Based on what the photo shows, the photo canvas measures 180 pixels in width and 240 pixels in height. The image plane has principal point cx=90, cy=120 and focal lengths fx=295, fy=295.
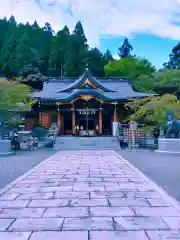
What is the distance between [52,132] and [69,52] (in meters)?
25.7

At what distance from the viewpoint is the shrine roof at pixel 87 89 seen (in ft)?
77.2

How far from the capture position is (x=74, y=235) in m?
3.24

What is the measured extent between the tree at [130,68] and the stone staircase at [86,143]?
62.1ft

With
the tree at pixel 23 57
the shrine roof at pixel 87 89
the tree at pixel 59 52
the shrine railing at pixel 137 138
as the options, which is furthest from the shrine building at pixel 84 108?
the tree at pixel 59 52

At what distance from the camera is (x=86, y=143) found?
20.5 meters

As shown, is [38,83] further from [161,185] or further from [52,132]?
[161,185]

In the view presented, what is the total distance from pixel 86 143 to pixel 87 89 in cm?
597

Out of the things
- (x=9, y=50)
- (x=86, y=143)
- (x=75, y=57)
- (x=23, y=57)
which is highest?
(x=9, y=50)

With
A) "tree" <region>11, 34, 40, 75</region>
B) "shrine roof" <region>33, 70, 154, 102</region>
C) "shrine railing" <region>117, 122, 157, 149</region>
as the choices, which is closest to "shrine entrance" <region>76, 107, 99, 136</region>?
"shrine roof" <region>33, 70, 154, 102</region>

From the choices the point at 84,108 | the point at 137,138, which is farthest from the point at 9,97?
the point at 84,108

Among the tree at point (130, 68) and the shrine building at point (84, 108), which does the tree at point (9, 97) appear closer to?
the shrine building at point (84, 108)

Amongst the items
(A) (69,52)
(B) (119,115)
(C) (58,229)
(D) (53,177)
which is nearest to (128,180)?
(D) (53,177)

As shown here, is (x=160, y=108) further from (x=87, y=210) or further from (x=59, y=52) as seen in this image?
(x=59, y=52)

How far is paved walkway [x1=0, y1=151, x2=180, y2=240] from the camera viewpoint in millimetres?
3312
